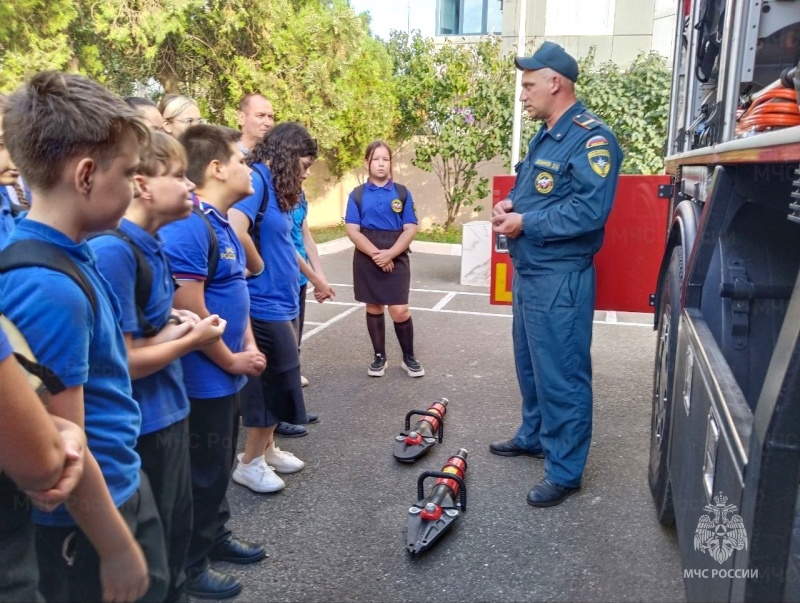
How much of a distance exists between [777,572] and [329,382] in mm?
4177

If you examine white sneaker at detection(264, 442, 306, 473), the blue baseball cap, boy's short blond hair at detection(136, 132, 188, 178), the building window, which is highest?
the building window

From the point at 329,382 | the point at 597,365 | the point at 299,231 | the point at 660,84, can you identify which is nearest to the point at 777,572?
the point at 299,231

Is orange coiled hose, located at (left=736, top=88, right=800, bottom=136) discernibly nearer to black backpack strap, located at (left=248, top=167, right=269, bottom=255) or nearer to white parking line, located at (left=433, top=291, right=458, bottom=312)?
black backpack strap, located at (left=248, top=167, right=269, bottom=255)

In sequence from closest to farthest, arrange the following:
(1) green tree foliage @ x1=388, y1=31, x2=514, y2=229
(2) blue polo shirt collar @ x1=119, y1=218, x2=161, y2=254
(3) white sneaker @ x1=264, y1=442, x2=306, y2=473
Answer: (2) blue polo shirt collar @ x1=119, y1=218, x2=161, y2=254
(3) white sneaker @ x1=264, y1=442, x2=306, y2=473
(1) green tree foliage @ x1=388, y1=31, x2=514, y2=229

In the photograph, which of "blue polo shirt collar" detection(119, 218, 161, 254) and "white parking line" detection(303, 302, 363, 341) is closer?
"blue polo shirt collar" detection(119, 218, 161, 254)

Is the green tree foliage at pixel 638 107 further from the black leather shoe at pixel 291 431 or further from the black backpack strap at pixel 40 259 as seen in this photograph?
the black backpack strap at pixel 40 259

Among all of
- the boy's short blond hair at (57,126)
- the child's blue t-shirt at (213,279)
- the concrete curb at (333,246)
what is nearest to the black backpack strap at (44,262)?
the boy's short blond hair at (57,126)

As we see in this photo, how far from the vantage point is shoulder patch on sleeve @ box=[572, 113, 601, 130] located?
3289 millimetres

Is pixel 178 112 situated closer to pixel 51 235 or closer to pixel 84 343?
pixel 51 235

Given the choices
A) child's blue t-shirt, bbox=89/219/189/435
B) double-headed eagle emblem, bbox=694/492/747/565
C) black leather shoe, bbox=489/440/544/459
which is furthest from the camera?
black leather shoe, bbox=489/440/544/459

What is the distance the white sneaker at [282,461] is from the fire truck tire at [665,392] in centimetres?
175

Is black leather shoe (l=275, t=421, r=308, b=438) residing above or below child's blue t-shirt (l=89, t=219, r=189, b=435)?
below

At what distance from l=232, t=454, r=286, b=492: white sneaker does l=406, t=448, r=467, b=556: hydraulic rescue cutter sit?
2.53 ft

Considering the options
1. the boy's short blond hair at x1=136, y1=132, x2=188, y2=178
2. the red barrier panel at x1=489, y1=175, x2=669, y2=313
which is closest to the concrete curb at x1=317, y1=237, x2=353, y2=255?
the red barrier panel at x1=489, y1=175, x2=669, y2=313
